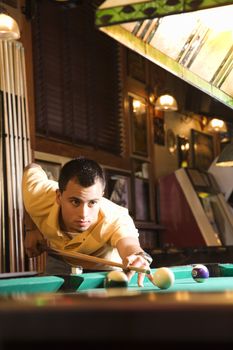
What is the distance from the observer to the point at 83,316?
37.6 inches

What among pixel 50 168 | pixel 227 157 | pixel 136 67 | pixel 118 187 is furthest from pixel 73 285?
pixel 136 67

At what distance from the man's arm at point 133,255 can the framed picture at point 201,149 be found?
714 centimetres

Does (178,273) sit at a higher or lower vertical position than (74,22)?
lower

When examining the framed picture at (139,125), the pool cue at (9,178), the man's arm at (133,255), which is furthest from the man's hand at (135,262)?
the framed picture at (139,125)

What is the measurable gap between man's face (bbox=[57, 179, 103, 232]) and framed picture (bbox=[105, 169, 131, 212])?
13.0 ft

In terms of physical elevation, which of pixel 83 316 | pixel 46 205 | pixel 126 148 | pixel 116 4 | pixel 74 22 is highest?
pixel 74 22

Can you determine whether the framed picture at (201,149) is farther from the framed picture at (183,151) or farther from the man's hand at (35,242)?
the man's hand at (35,242)

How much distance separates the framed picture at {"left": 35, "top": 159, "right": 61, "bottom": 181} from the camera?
6383 mm

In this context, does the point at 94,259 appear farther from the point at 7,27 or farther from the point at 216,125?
the point at 216,125

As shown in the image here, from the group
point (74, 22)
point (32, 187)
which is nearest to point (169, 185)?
point (74, 22)

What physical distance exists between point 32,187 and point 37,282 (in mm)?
1500

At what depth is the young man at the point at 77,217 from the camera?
11.5 feet

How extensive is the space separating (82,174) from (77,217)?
250mm

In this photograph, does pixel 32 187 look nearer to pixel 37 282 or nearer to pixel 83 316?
pixel 37 282
